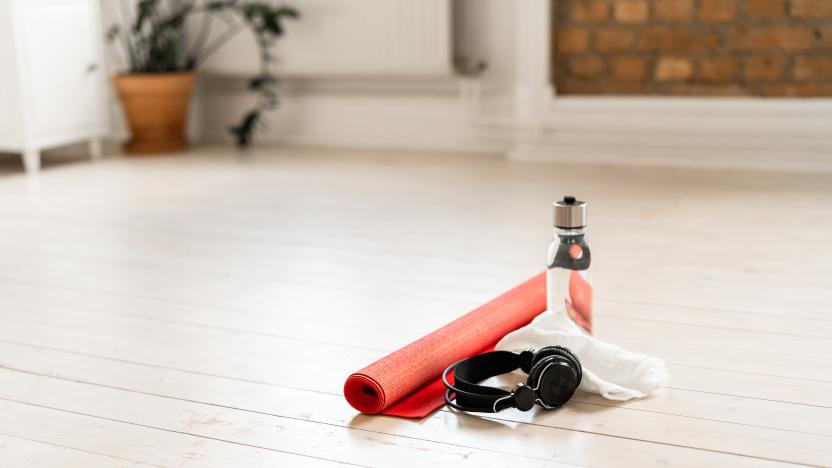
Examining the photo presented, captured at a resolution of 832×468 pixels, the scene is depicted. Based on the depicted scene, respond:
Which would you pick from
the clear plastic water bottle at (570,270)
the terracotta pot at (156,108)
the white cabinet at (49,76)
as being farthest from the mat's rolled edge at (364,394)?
the terracotta pot at (156,108)

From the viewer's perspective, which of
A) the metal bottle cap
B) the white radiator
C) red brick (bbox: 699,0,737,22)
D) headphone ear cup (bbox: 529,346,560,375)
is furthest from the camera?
the white radiator

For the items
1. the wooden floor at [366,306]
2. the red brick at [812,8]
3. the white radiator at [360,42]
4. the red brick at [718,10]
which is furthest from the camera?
the white radiator at [360,42]

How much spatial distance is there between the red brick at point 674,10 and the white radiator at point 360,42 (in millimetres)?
742

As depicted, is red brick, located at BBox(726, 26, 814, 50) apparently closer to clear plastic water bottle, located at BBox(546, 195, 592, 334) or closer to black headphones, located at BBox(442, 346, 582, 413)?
clear plastic water bottle, located at BBox(546, 195, 592, 334)

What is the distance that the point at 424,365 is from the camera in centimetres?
160

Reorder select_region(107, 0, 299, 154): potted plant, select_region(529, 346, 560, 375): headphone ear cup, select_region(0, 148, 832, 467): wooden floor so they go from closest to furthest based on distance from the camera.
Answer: select_region(0, 148, 832, 467): wooden floor → select_region(529, 346, 560, 375): headphone ear cup → select_region(107, 0, 299, 154): potted plant

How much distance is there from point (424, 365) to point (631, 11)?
2280 mm

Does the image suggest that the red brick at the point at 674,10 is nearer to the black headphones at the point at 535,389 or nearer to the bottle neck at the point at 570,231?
the bottle neck at the point at 570,231

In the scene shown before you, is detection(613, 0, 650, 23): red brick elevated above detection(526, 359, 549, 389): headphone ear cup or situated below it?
above

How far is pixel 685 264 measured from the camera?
231 centimetres

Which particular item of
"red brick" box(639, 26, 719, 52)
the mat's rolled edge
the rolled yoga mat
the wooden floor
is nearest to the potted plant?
the wooden floor

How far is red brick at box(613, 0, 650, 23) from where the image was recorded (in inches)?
138

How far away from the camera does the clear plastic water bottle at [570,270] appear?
167 cm

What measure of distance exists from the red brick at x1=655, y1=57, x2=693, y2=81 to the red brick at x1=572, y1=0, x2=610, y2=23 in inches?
10.0
